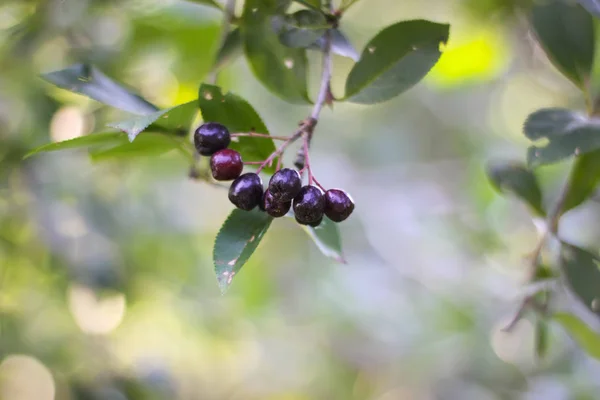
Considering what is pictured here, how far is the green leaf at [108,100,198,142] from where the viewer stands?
56cm

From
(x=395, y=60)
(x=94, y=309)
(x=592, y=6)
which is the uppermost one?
(x=592, y=6)

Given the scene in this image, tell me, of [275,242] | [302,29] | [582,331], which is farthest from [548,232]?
[275,242]

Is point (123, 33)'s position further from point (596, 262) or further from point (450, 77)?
point (596, 262)

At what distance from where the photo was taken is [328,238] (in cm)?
69

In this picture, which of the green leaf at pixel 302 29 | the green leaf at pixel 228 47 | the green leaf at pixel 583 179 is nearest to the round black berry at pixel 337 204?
the green leaf at pixel 302 29

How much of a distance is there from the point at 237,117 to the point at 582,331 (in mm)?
688

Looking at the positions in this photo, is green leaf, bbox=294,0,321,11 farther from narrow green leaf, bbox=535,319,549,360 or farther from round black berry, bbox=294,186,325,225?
narrow green leaf, bbox=535,319,549,360

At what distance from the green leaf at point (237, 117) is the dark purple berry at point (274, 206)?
0.14m

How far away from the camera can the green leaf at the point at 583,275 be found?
78 centimetres

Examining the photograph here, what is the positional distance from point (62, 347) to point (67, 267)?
221mm

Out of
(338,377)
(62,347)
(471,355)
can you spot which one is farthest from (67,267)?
(338,377)

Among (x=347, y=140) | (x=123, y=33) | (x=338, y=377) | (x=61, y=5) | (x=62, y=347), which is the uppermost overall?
(x=61, y=5)

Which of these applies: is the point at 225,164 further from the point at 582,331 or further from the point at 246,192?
the point at 582,331

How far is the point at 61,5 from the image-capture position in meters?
1.18
